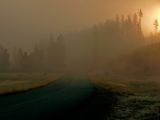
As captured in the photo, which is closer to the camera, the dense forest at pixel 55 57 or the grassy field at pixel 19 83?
the grassy field at pixel 19 83

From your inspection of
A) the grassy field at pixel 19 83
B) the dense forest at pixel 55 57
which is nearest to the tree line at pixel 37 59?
the dense forest at pixel 55 57

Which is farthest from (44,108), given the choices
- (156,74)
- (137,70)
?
(137,70)

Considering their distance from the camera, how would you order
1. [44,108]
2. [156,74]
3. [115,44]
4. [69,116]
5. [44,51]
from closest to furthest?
[69,116]
[44,108]
[156,74]
[44,51]
[115,44]

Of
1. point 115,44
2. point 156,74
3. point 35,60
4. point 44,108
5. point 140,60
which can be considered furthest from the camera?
point 115,44

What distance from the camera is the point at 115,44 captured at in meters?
199

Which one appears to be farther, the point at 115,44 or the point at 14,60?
the point at 115,44

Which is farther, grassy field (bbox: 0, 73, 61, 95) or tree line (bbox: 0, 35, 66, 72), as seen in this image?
tree line (bbox: 0, 35, 66, 72)

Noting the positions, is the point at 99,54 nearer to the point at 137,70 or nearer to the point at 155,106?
the point at 137,70

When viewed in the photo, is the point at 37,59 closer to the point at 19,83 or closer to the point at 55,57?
the point at 55,57

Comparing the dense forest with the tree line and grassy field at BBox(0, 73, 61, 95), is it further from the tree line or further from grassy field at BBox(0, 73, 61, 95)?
grassy field at BBox(0, 73, 61, 95)

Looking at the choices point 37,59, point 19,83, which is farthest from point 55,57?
point 19,83

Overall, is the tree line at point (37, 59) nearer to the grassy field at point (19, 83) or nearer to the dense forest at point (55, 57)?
the dense forest at point (55, 57)

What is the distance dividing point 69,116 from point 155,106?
12.9 metres

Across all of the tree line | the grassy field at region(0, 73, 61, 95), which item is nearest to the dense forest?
the tree line
